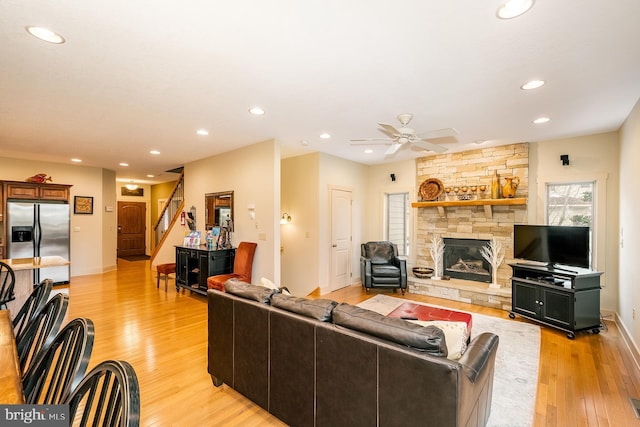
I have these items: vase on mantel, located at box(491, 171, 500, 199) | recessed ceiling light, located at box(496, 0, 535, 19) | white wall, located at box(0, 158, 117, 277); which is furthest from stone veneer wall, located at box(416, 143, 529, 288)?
white wall, located at box(0, 158, 117, 277)

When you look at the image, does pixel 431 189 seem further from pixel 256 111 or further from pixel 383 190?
pixel 256 111

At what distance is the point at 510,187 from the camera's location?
16.8 ft

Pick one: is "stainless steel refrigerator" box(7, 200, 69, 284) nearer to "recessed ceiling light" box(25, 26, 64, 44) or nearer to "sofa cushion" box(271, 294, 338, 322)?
"recessed ceiling light" box(25, 26, 64, 44)

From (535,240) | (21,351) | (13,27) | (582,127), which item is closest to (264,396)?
(21,351)

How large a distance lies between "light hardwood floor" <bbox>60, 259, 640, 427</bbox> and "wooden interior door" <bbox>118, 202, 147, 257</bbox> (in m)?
5.95

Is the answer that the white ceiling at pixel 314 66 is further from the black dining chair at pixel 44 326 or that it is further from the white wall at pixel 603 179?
the black dining chair at pixel 44 326

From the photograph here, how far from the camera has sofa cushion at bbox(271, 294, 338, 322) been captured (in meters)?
1.92

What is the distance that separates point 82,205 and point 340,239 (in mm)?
6574

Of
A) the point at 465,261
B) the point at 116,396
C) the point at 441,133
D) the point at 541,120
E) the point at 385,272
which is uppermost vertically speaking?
the point at 541,120

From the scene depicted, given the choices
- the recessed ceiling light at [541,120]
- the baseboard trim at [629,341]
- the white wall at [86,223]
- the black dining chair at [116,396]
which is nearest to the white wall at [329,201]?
the recessed ceiling light at [541,120]

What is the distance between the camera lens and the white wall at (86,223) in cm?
703

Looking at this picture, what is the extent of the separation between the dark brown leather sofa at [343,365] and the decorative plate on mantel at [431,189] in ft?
14.4

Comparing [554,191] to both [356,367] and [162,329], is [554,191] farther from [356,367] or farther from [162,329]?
[162,329]

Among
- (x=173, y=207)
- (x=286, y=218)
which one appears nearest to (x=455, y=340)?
(x=286, y=218)
